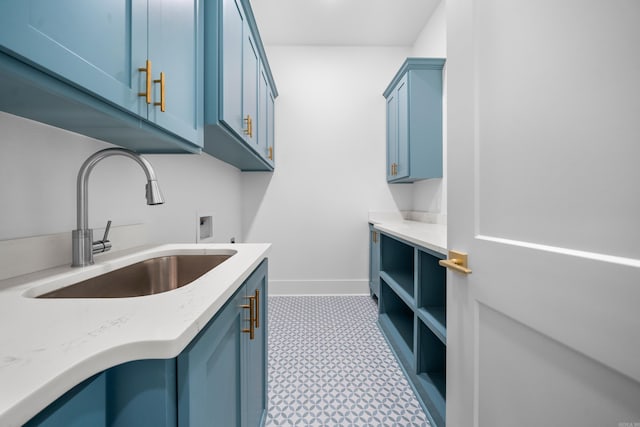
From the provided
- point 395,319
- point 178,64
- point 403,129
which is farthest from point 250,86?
point 395,319

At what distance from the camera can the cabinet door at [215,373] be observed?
0.46 metres

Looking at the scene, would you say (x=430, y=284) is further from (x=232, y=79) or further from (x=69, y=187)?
(x=69, y=187)

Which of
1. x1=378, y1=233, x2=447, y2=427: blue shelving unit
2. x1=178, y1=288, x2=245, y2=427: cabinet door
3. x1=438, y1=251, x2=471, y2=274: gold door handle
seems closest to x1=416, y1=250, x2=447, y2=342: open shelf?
x1=378, y1=233, x2=447, y2=427: blue shelving unit

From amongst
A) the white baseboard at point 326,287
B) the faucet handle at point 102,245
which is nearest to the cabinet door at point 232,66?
the faucet handle at point 102,245

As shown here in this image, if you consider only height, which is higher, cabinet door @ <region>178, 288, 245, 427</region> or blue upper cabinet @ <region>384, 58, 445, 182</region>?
blue upper cabinet @ <region>384, 58, 445, 182</region>

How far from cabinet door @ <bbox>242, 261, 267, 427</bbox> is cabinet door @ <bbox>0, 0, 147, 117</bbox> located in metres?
0.64

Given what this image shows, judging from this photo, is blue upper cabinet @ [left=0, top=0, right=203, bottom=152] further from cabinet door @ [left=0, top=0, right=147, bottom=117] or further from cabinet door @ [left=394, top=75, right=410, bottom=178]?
cabinet door @ [left=394, top=75, right=410, bottom=178]

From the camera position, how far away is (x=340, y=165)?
3158 millimetres

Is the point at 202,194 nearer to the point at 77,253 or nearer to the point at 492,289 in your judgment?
the point at 77,253

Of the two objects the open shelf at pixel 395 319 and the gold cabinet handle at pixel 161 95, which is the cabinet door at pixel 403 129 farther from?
the gold cabinet handle at pixel 161 95

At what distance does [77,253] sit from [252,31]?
1.57m

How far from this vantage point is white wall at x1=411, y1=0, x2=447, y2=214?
241 cm

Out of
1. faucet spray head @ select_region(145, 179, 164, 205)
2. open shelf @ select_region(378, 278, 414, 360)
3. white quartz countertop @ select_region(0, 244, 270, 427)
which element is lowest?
open shelf @ select_region(378, 278, 414, 360)

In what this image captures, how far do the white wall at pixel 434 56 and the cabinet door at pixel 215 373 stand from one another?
7.12ft
